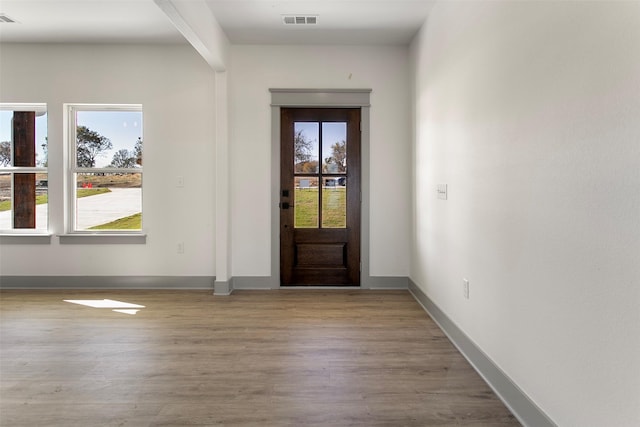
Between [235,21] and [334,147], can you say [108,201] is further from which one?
[334,147]

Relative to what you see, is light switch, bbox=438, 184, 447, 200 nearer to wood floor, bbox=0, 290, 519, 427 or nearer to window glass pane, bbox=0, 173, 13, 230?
wood floor, bbox=0, 290, 519, 427

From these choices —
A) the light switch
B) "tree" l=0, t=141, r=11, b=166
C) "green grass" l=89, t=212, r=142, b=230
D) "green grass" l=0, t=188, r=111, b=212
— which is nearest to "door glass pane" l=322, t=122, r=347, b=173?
the light switch

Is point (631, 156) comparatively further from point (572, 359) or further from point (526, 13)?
point (526, 13)

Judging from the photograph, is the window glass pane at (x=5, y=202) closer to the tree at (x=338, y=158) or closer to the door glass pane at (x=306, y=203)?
the door glass pane at (x=306, y=203)

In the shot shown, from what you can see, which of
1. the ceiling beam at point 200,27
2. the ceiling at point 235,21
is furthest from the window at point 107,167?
the ceiling beam at point 200,27

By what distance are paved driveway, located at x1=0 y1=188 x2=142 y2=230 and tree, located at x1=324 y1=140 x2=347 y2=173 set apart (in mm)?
2227

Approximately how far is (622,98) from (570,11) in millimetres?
507

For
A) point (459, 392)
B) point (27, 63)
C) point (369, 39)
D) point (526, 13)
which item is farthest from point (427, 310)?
point (27, 63)

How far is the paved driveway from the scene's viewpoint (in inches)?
179

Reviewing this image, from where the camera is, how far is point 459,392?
218cm

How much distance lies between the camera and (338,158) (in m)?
4.51

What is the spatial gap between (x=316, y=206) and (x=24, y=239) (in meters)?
3.32

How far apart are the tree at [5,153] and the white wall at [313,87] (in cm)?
260

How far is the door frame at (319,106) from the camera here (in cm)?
441
